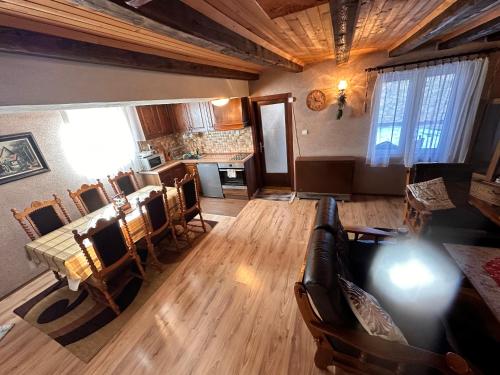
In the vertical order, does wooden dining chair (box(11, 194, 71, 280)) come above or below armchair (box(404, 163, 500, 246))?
above

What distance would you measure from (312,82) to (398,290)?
3.41 m

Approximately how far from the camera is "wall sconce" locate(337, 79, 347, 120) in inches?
135

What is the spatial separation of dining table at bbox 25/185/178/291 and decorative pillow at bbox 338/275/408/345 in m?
2.33

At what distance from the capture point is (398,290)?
154 cm

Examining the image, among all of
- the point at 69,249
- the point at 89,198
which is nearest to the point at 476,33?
the point at 69,249

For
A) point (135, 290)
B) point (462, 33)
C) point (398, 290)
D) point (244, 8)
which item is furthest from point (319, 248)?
point (462, 33)

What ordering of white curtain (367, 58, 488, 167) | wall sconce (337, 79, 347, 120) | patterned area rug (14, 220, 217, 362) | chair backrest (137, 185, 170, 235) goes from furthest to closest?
wall sconce (337, 79, 347, 120), white curtain (367, 58, 488, 167), chair backrest (137, 185, 170, 235), patterned area rug (14, 220, 217, 362)

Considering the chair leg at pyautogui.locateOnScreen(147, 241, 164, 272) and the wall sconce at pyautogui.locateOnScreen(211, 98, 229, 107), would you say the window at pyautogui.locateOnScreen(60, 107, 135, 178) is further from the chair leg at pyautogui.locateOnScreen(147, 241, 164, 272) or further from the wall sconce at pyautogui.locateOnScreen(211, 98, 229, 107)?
the chair leg at pyautogui.locateOnScreen(147, 241, 164, 272)

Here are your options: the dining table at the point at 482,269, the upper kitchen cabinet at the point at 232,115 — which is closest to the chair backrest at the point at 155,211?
the upper kitchen cabinet at the point at 232,115

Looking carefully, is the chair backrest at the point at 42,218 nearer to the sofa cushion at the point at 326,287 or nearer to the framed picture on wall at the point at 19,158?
the framed picture on wall at the point at 19,158

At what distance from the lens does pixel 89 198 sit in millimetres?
3061

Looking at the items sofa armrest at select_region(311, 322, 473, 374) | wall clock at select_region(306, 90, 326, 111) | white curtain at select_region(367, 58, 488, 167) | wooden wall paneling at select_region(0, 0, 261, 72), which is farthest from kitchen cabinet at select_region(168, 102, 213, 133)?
sofa armrest at select_region(311, 322, 473, 374)

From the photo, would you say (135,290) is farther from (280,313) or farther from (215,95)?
(215,95)

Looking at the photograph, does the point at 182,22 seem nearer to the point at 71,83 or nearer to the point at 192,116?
the point at 71,83
